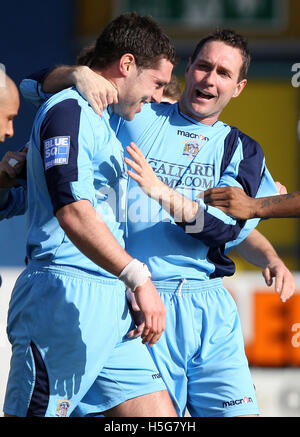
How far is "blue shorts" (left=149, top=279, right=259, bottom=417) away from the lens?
3988mm

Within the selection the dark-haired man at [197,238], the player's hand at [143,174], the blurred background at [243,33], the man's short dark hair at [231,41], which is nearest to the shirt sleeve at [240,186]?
the dark-haired man at [197,238]

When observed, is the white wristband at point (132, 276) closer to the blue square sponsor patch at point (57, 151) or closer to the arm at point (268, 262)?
the blue square sponsor patch at point (57, 151)

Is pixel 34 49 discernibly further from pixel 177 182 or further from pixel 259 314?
pixel 177 182

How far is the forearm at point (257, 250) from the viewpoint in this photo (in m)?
4.36

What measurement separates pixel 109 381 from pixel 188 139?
4.20 ft

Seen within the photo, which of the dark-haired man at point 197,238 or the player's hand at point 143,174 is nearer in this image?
the player's hand at point 143,174

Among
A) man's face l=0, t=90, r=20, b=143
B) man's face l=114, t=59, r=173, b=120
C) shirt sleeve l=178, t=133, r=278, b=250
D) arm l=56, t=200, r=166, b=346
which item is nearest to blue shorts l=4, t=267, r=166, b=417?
arm l=56, t=200, r=166, b=346

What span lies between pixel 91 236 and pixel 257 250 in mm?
1459

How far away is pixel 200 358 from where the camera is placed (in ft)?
13.2

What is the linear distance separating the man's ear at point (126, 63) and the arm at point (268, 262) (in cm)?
127

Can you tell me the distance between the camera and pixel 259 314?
274 inches

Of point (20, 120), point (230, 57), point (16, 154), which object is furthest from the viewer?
point (20, 120)

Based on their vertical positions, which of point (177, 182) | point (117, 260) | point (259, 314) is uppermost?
point (177, 182)

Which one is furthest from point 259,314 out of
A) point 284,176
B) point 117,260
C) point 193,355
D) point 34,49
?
point 34,49
